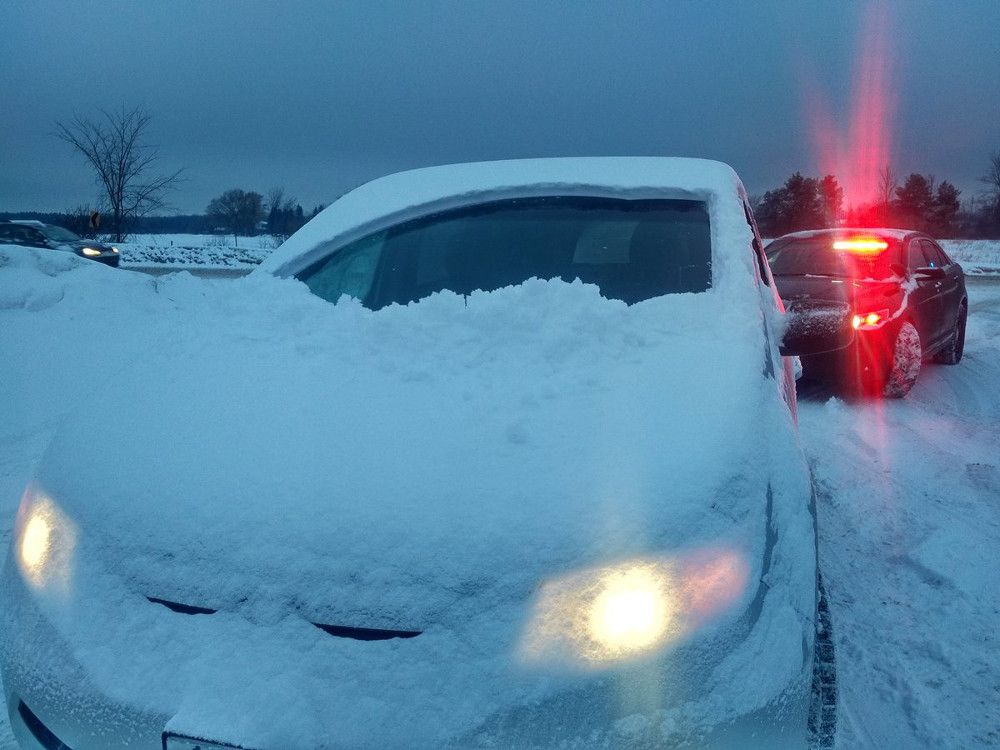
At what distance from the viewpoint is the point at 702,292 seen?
249 cm

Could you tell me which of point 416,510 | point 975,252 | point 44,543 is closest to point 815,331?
point 416,510

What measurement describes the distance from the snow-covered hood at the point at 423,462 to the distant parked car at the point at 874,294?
428 centimetres

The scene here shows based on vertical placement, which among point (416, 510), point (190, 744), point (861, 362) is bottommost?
point (190, 744)

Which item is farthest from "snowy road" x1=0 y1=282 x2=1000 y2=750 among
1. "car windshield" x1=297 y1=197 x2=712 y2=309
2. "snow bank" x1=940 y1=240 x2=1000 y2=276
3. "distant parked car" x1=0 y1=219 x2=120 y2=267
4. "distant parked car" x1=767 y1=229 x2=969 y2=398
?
"snow bank" x1=940 y1=240 x2=1000 y2=276

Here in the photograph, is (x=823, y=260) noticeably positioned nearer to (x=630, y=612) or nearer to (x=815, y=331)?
(x=815, y=331)

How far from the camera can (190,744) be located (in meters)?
1.32

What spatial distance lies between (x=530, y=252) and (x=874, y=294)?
4429 mm

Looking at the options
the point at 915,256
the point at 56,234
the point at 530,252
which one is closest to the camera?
the point at 530,252

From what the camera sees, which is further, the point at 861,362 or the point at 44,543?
the point at 861,362

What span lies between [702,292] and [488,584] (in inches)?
57.0

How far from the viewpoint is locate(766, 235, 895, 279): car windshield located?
664cm

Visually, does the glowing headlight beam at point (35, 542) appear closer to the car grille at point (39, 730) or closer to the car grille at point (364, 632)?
the car grille at point (39, 730)

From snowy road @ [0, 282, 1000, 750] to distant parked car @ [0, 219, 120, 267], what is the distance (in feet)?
53.7

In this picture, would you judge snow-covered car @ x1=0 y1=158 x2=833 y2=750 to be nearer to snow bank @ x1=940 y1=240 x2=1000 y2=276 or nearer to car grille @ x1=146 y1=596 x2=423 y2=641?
car grille @ x1=146 y1=596 x2=423 y2=641
